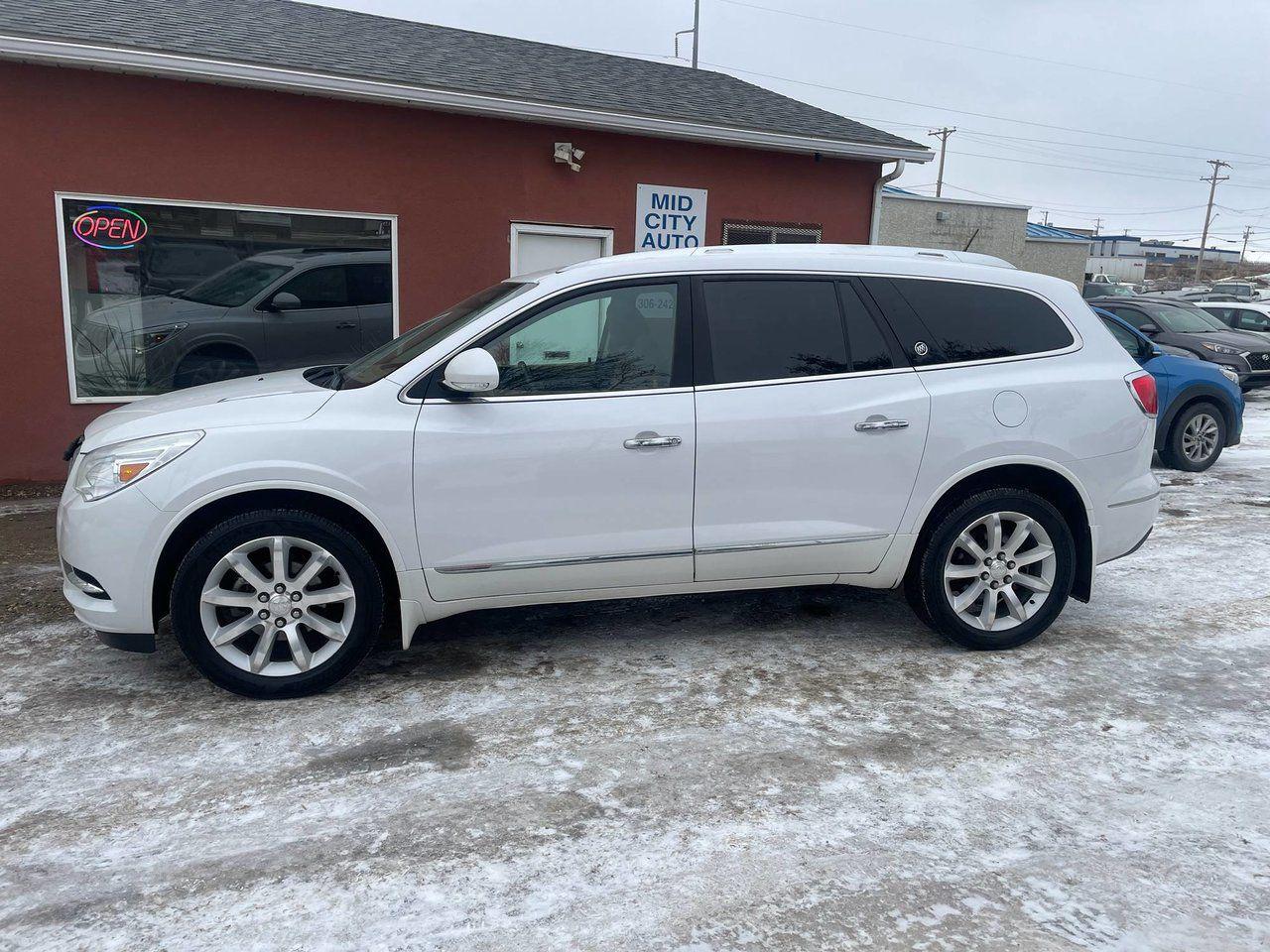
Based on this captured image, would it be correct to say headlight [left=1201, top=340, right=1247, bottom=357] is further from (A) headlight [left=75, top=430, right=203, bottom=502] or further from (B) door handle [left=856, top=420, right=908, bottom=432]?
(A) headlight [left=75, top=430, right=203, bottom=502]

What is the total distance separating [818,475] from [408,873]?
8.04 ft

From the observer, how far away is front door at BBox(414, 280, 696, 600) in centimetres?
415

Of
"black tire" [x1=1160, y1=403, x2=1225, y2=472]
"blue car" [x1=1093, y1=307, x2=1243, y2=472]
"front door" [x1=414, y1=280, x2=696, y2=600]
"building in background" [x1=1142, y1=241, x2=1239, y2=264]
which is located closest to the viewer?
"front door" [x1=414, y1=280, x2=696, y2=600]

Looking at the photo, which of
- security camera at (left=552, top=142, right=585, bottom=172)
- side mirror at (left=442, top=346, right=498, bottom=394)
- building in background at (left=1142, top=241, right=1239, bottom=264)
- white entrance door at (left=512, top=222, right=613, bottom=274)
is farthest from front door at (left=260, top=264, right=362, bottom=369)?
building in background at (left=1142, top=241, right=1239, bottom=264)

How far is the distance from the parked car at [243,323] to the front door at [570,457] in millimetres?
5211

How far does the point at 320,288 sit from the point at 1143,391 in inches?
269

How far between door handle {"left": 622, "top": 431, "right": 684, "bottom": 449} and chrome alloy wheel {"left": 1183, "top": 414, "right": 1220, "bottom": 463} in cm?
776

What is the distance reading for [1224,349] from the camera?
13727 millimetres

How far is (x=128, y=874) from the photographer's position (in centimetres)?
294

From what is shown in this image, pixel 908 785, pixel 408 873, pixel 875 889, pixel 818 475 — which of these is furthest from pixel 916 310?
pixel 408 873

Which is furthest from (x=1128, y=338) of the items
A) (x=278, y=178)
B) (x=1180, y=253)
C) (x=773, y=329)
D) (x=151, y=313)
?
(x=1180, y=253)

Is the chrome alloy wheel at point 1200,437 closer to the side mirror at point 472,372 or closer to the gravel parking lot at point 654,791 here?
the gravel parking lot at point 654,791

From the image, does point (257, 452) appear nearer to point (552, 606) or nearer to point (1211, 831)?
point (552, 606)

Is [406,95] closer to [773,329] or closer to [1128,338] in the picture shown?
[773,329]
